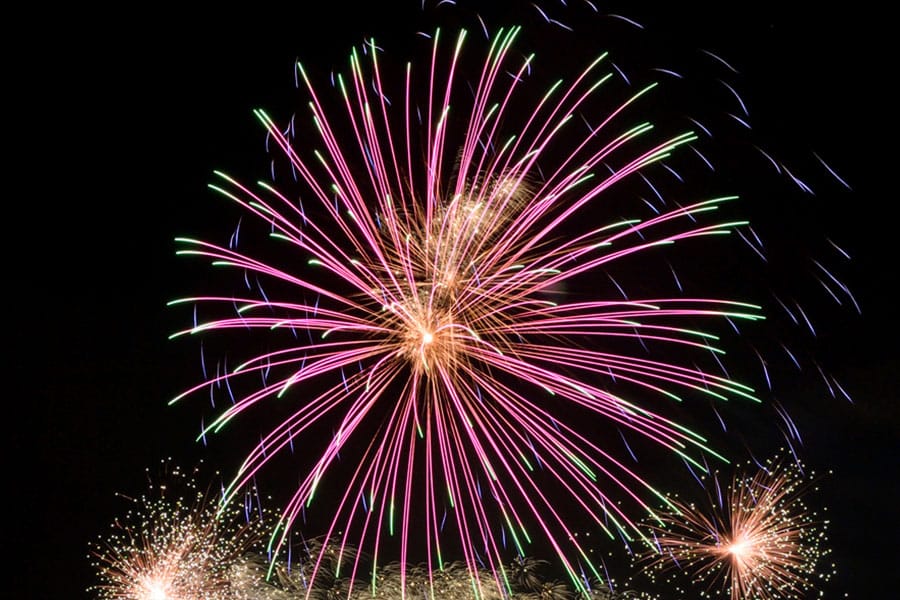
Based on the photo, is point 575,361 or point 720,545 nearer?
point 575,361

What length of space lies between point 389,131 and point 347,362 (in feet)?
11.4

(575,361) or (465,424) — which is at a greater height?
(575,361)

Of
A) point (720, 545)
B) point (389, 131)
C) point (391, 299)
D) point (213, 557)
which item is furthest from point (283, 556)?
point (389, 131)

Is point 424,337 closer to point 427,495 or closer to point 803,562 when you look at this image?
point 427,495

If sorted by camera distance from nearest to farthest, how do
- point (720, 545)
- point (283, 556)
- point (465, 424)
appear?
1. point (465, 424)
2. point (720, 545)
3. point (283, 556)

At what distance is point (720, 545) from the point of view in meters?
18.5

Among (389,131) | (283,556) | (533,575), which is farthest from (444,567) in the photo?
(389,131)

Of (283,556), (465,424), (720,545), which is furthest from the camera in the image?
(283,556)

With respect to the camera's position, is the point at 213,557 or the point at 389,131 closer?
the point at 389,131

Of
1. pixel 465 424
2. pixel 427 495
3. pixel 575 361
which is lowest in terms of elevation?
pixel 427 495

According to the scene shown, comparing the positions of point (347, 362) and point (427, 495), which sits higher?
point (347, 362)

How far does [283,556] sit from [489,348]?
40.5ft

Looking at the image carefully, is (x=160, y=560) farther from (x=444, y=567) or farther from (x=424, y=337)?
(x=424, y=337)

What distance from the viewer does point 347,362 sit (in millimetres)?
12594
